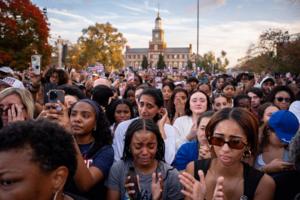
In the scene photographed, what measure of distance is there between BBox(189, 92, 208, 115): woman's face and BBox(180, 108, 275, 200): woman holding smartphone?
2.27m

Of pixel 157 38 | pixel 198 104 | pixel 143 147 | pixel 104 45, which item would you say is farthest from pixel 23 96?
pixel 157 38


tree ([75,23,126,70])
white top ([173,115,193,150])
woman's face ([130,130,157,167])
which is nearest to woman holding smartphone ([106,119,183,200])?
woman's face ([130,130,157,167])

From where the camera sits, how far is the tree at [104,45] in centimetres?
5081

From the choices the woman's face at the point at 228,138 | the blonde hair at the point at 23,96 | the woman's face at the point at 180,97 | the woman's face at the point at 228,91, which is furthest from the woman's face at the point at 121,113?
the woman's face at the point at 228,91

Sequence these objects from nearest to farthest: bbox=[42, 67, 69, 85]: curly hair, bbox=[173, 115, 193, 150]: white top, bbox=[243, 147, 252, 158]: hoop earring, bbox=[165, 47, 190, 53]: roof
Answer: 1. bbox=[243, 147, 252, 158]: hoop earring
2. bbox=[173, 115, 193, 150]: white top
3. bbox=[42, 67, 69, 85]: curly hair
4. bbox=[165, 47, 190, 53]: roof

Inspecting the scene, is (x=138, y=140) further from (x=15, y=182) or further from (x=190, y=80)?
(x=190, y=80)

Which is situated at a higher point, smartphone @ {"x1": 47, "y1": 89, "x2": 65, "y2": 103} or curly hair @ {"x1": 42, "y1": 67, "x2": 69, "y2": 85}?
curly hair @ {"x1": 42, "y1": 67, "x2": 69, "y2": 85}

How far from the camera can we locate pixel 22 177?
1.58 metres

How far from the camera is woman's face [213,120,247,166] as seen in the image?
7.88 ft

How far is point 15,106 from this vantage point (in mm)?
3064

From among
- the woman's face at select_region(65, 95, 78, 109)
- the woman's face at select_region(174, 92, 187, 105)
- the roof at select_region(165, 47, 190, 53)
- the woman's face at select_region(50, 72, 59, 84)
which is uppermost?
the roof at select_region(165, 47, 190, 53)

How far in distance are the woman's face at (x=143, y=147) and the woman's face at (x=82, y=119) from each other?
478mm

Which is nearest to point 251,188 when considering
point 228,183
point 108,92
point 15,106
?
point 228,183

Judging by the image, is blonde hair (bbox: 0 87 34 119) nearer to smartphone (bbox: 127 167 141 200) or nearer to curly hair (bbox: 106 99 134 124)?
smartphone (bbox: 127 167 141 200)
